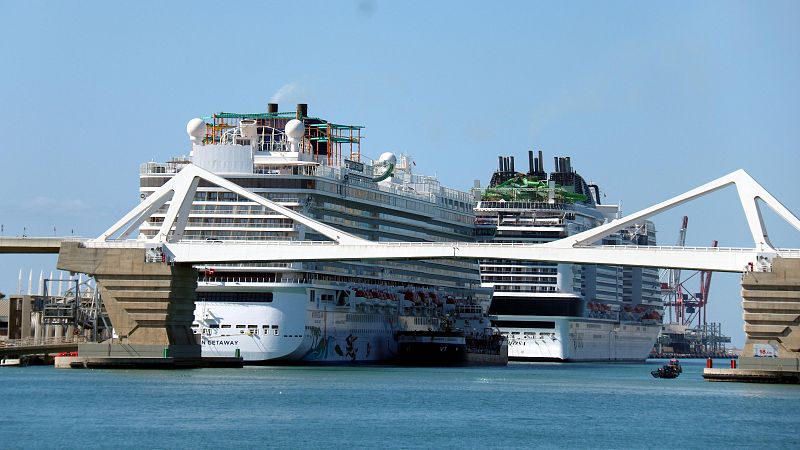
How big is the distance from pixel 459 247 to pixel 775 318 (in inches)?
620

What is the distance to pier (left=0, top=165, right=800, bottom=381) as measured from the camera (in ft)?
267

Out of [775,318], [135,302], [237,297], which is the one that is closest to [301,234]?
[237,297]

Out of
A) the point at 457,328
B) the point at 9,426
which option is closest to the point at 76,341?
the point at 457,328

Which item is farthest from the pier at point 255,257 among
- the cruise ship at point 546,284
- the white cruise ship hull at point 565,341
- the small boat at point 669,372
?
the white cruise ship hull at point 565,341

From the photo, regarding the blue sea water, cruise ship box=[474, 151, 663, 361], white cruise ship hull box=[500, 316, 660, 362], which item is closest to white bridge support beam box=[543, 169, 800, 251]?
the blue sea water

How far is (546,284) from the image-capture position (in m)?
135

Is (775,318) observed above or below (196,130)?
below

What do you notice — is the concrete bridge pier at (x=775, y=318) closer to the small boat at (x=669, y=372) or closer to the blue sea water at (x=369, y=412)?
the blue sea water at (x=369, y=412)

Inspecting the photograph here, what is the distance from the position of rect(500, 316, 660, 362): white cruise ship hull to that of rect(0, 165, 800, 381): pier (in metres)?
47.1

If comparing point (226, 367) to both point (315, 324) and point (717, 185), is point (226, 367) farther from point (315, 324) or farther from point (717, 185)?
point (717, 185)

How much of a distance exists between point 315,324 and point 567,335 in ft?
141

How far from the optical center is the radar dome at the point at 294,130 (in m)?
99.6

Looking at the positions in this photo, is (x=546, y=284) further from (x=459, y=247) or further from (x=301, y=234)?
(x=459, y=247)

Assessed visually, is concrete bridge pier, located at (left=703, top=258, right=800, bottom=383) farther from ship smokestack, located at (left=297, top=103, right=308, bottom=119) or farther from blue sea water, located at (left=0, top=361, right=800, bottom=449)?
ship smokestack, located at (left=297, top=103, right=308, bottom=119)
